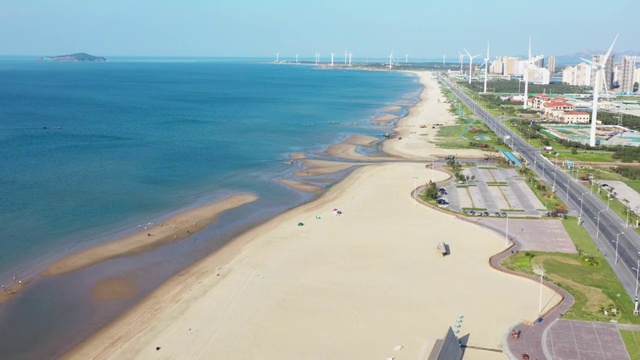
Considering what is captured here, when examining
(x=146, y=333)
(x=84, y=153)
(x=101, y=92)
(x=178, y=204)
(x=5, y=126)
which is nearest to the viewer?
(x=146, y=333)

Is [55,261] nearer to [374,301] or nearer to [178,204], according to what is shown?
[178,204]

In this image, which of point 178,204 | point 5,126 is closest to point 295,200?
point 178,204

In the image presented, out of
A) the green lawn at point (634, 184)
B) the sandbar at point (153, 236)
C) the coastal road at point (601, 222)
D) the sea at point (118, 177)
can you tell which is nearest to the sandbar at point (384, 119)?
the sea at point (118, 177)

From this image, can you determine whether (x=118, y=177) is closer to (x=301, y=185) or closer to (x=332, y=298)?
(x=301, y=185)

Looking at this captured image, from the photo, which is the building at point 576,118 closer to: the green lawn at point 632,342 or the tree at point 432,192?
the tree at point 432,192

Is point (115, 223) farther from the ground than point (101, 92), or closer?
closer

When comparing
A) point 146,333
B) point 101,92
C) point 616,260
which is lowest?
point 146,333
